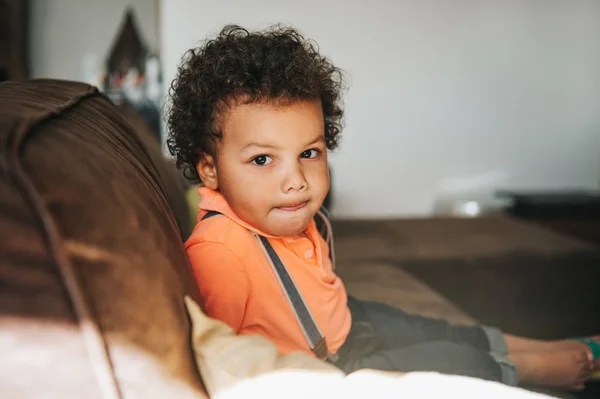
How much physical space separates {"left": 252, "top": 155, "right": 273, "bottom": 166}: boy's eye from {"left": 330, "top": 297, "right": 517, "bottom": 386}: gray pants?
1.32ft

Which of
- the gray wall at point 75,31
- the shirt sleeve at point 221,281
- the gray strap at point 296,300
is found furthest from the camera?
the gray wall at point 75,31

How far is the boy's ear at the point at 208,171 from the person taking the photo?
1081 mm

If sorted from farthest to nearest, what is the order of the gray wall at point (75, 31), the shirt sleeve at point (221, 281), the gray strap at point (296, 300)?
the gray wall at point (75, 31), the gray strap at point (296, 300), the shirt sleeve at point (221, 281)

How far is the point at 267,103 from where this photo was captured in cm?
99

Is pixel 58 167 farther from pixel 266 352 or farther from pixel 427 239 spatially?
pixel 427 239

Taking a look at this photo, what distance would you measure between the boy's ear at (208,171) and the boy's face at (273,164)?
0.15ft

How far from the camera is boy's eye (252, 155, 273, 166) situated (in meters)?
1.00

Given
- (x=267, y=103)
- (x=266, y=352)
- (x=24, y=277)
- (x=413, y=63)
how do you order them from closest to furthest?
(x=24, y=277) < (x=266, y=352) < (x=267, y=103) < (x=413, y=63)

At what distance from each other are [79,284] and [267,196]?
0.48 metres

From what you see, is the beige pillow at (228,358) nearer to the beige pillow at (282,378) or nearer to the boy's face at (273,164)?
the beige pillow at (282,378)

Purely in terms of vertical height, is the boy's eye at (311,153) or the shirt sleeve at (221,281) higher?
the boy's eye at (311,153)

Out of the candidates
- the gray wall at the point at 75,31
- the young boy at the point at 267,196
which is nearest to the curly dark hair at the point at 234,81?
the young boy at the point at 267,196

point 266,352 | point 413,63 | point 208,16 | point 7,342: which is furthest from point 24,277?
point 413,63

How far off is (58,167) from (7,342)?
0.18 m
